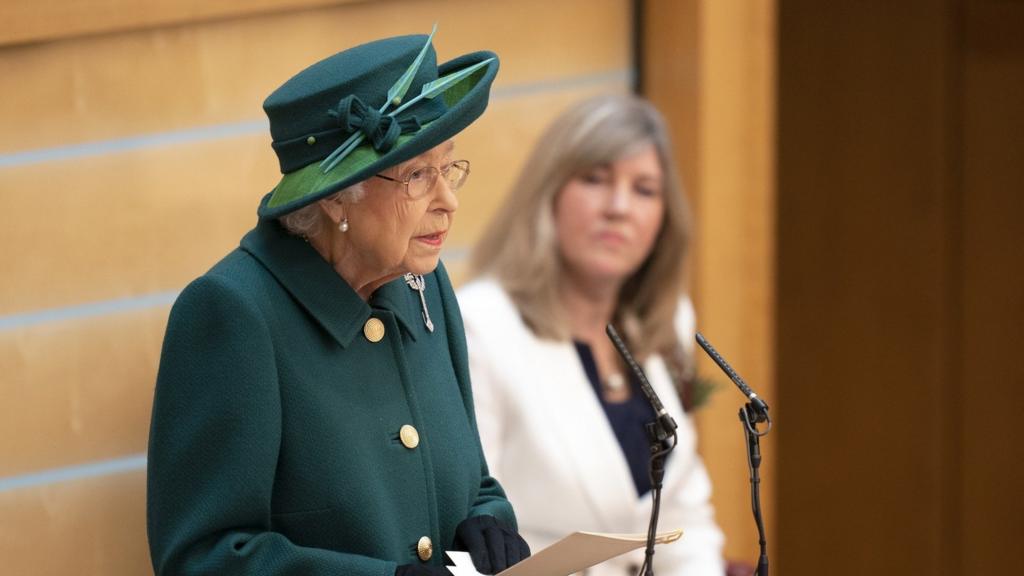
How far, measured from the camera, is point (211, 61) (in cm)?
302

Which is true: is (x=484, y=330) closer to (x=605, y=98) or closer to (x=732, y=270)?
(x=605, y=98)

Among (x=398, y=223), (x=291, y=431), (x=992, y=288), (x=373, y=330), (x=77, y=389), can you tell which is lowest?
(x=992, y=288)

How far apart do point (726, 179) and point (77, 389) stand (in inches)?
80.6

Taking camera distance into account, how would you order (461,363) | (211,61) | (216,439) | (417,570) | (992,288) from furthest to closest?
(992,288)
(211,61)
(461,363)
(417,570)
(216,439)

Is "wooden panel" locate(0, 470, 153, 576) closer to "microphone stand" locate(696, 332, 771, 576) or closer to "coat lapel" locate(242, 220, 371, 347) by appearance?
"coat lapel" locate(242, 220, 371, 347)

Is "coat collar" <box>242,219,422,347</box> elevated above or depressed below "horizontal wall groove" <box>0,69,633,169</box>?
below

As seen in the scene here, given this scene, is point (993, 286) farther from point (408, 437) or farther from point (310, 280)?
point (310, 280)

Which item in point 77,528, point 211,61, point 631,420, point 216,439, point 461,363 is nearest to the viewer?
point 216,439

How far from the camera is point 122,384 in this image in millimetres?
2727

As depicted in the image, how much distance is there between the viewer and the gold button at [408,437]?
2.10 metres

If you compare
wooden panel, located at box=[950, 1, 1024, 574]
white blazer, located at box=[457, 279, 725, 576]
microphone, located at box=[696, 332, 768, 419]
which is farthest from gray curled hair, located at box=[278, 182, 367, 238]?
wooden panel, located at box=[950, 1, 1024, 574]

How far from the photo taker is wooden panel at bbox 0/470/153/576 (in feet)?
8.55

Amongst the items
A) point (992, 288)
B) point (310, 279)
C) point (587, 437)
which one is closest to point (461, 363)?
point (310, 279)

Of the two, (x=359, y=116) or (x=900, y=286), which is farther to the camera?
(x=900, y=286)
